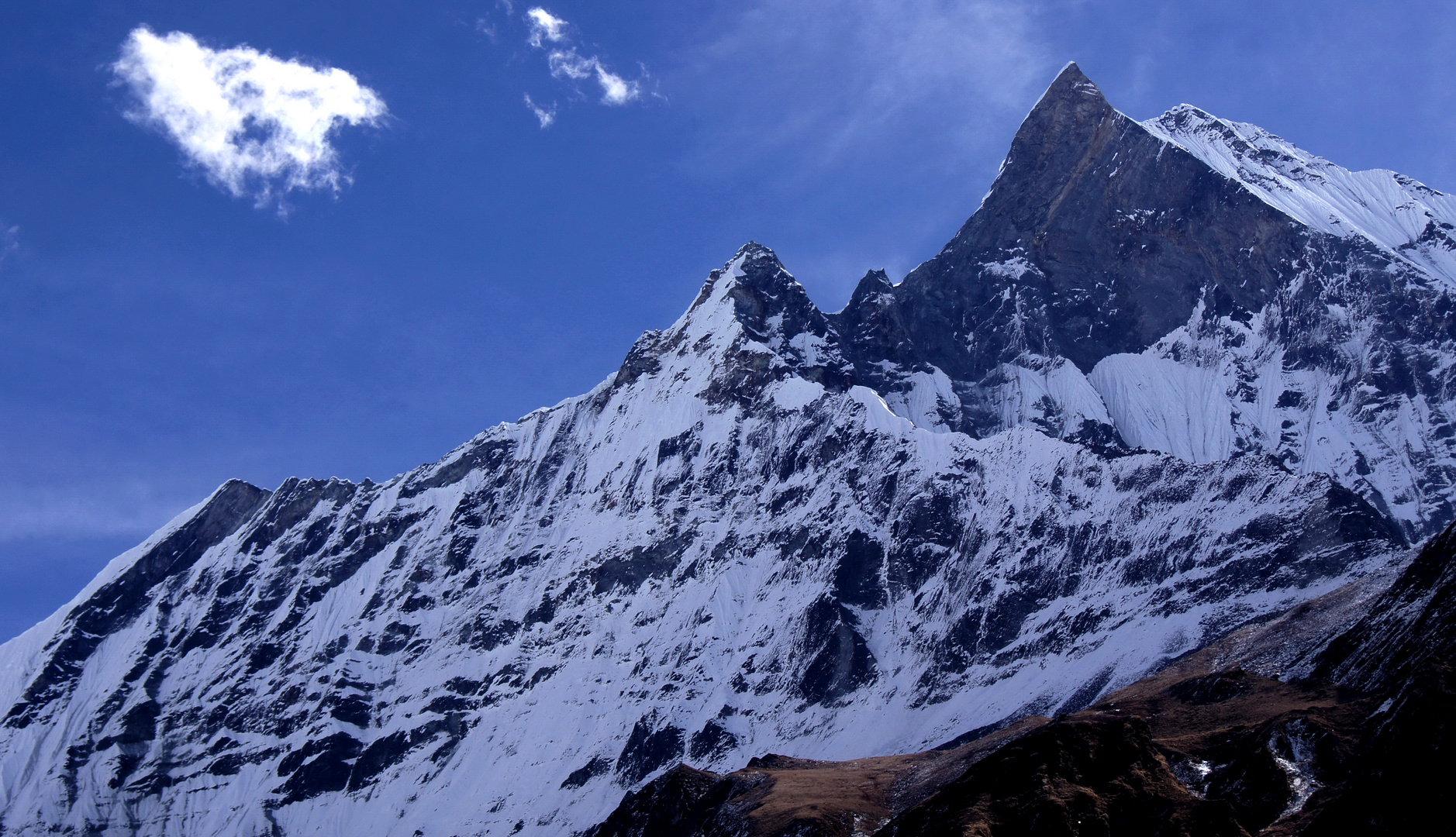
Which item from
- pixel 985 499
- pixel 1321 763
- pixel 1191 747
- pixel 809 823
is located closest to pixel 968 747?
pixel 809 823

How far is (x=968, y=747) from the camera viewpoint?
10588cm

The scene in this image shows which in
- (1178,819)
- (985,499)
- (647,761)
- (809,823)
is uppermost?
(985,499)

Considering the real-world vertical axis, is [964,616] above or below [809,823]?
above

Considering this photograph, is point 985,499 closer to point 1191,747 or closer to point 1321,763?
point 1191,747

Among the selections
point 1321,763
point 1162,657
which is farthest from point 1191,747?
point 1162,657

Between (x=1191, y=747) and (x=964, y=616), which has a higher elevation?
(x=964, y=616)

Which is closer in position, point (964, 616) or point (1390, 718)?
point (1390, 718)

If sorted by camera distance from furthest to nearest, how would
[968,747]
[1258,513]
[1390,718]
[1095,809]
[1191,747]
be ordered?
1. [1258,513]
2. [968,747]
3. [1191,747]
4. [1095,809]
5. [1390,718]

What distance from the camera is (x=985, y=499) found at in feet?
637

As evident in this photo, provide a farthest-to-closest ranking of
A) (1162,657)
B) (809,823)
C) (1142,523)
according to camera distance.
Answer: (1142,523)
(1162,657)
(809,823)

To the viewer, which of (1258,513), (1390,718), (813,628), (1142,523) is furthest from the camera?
(813,628)

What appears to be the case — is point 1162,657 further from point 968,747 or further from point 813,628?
point 813,628

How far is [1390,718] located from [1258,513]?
109 metres

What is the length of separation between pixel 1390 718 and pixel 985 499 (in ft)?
447
